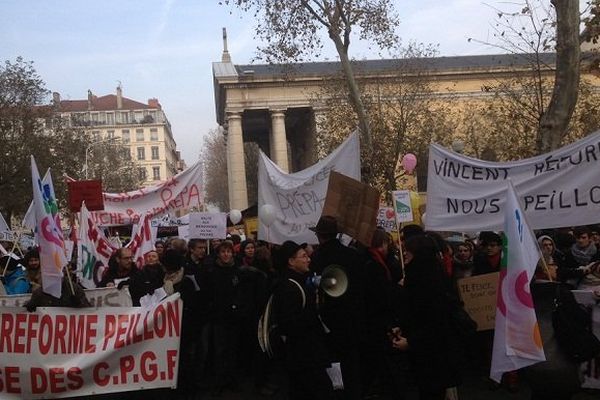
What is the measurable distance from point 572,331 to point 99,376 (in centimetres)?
413

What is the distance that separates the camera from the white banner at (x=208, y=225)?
10.2 m

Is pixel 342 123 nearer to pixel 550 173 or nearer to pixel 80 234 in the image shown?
pixel 80 234

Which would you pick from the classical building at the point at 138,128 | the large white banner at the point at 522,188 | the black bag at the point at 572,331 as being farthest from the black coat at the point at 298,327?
the classical building at the point at 138,128

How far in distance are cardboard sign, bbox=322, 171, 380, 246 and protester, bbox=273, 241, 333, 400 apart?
154cm

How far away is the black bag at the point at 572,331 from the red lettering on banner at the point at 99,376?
13.0 feet

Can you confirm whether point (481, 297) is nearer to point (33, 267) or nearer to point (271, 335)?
point (271, 335)

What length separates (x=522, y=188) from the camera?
6.91 metres

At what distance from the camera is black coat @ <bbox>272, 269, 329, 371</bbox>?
17.3 feet

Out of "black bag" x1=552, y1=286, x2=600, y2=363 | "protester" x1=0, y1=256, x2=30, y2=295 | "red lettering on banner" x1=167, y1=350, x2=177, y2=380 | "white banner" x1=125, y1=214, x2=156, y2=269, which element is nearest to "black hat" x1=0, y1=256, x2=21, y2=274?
"protester" x1=0, y1=256, x2=30, y2=295

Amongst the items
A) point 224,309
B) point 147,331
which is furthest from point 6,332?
point 224,309

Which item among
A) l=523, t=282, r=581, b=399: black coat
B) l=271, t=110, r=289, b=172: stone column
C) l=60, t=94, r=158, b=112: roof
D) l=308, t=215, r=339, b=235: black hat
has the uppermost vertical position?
l=60, t=94, r=158, b=112: roof

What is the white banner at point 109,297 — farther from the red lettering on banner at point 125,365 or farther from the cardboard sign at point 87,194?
the cardboard sign at point 87,194

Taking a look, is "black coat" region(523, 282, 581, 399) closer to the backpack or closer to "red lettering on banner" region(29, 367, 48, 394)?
the backpack

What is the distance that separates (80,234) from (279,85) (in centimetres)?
4016
